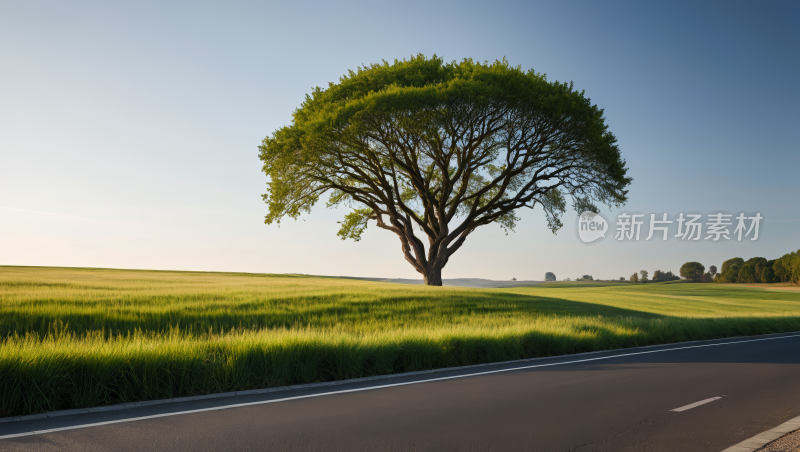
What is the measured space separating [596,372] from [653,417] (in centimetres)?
385

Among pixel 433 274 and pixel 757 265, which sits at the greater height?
pixel 757 265

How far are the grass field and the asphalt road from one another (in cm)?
84

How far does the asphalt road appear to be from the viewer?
547 centimetres

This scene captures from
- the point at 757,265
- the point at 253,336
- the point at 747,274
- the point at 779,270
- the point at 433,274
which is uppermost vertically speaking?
the point at 757,265

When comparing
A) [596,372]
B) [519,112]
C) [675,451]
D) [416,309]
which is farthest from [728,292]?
[675,451]

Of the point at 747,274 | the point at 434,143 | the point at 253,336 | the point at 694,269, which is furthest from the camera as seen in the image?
the point at 694,269

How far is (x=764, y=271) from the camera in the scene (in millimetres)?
120875

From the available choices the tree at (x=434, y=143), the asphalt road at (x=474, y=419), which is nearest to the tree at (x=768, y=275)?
the tree at (x=434, y=143)

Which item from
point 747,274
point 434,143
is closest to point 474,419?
point 434,143

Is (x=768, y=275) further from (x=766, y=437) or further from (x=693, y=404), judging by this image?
(x=766, y=437)

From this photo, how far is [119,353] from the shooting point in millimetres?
8031

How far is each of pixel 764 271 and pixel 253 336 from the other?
471ft

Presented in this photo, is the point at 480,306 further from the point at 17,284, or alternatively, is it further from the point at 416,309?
the point at 17,284

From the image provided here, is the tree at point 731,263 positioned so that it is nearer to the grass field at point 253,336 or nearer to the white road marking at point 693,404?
the grass field at point 253,336
